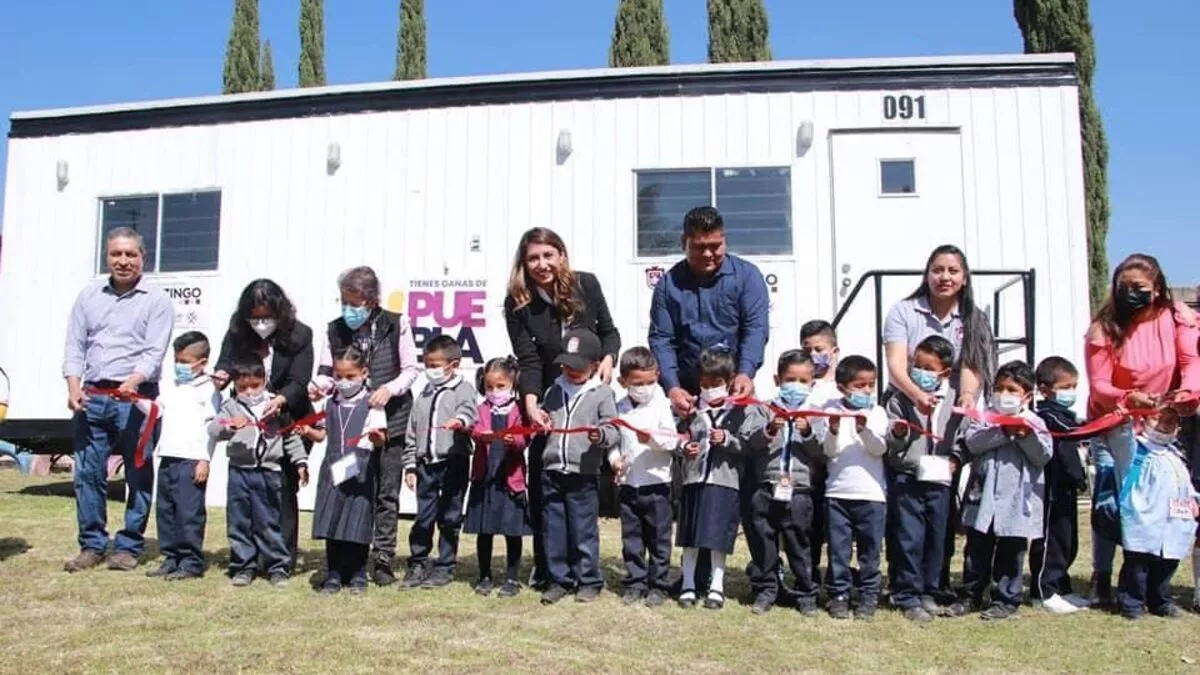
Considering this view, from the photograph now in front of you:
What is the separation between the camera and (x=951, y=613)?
13.6 ft

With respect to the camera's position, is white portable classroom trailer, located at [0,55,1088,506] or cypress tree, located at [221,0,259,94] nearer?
white portable classroom trailer, located at [0,55,1088,506]

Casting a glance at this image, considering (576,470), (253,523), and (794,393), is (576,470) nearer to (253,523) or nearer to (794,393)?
(794,393)

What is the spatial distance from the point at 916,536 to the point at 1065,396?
3.17 ft

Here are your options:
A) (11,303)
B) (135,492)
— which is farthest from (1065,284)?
(11,303)

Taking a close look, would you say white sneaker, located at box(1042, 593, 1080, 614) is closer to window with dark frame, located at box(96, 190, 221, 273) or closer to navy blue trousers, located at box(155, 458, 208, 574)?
navy blue trousers, located at box(155, 458, 208, 574)

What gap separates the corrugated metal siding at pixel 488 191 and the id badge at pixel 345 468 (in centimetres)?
318

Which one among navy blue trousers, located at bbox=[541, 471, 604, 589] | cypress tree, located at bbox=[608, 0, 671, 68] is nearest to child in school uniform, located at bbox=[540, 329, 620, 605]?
navy blue trousers, located at bbox=[541, 471, 604, 589]

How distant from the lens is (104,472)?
5133 mm

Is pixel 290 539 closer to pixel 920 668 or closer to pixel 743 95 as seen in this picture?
pixel 920 668

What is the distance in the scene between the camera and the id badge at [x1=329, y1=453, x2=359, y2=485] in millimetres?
4551

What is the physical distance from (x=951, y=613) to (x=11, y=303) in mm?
8380

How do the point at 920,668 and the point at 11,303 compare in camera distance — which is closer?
the point at 920,668

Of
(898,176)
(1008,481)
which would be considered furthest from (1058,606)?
(898,176)

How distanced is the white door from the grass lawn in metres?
3.30
